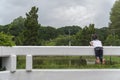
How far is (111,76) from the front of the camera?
10367mm

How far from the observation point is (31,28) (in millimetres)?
33812

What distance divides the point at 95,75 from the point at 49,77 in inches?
52.4

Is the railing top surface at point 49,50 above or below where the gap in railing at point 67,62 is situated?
above

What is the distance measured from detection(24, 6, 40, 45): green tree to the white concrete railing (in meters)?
21.7

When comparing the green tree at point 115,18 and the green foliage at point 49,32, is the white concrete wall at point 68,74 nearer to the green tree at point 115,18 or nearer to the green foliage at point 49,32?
the green foliage at point 49,32

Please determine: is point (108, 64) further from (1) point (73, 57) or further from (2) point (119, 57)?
(1) point (73, 57)

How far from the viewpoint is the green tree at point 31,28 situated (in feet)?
107

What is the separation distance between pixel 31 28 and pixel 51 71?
23813mm

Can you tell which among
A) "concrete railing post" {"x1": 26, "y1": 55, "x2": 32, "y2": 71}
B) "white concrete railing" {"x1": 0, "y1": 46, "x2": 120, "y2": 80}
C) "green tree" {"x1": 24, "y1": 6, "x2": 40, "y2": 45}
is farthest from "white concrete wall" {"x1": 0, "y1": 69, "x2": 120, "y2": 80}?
"green tree" {"x1": 24, "y1": 6, "x2": 40, "y2": 45}

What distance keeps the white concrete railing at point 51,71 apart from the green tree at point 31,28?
854 inches

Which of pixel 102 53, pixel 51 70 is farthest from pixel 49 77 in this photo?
pixel 102 53

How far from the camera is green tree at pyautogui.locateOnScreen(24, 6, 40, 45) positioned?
1284 inches

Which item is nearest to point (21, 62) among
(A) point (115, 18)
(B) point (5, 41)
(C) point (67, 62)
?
(B) point (5, 41)

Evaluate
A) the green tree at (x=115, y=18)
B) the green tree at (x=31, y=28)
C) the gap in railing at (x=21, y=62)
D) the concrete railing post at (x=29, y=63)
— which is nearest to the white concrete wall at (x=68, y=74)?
the concrete railing post at (x=29, y=63)
